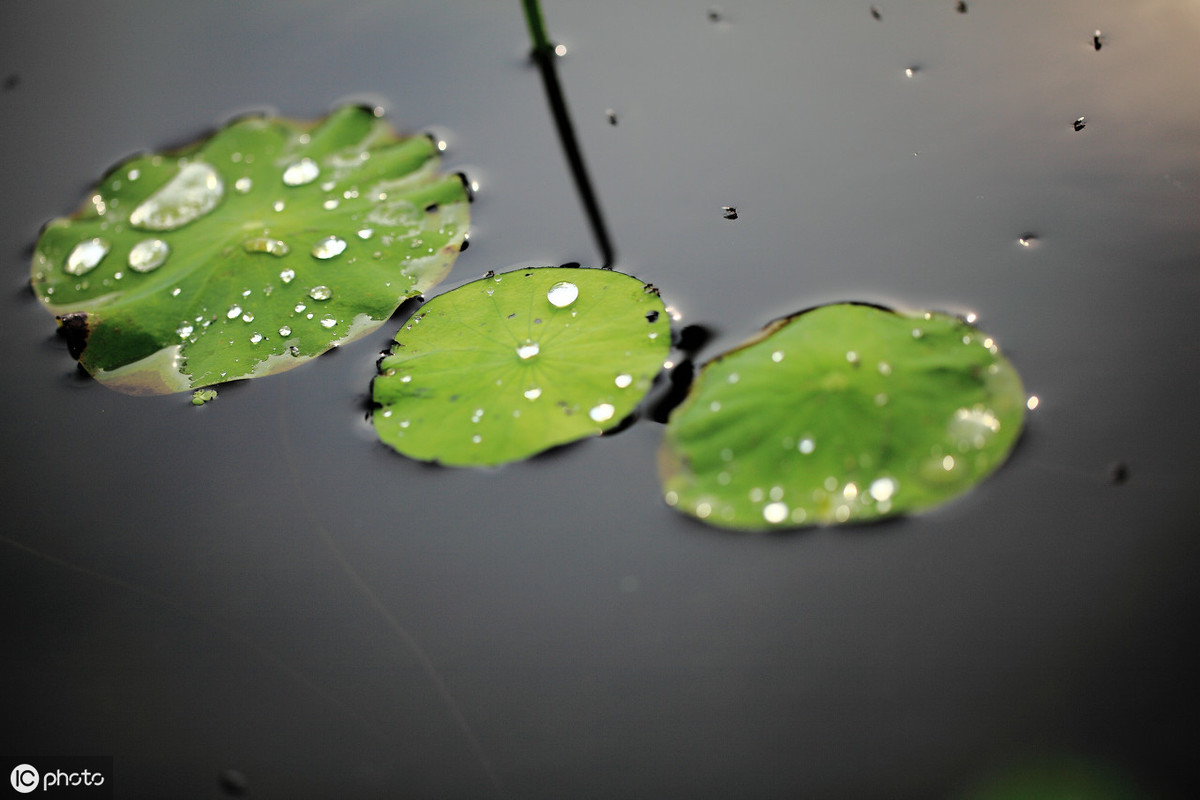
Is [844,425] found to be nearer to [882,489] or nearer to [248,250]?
[882,489]

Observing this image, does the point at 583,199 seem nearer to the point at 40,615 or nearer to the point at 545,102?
the point at 545,102

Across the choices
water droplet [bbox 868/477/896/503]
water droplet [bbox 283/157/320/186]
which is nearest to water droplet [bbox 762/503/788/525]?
water droplet [bbox 868/477/896/503]

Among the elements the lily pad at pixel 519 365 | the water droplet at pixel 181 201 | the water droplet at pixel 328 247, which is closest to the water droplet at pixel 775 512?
the lily pad at pixel 519 365

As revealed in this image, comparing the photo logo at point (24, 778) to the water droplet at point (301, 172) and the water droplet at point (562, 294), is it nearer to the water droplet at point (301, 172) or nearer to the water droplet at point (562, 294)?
the water droplet at point (562, 294)

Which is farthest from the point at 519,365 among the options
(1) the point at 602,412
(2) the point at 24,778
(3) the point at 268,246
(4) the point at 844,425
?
(2) the point at 24,778

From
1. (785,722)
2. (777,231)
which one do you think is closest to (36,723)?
(785,722)

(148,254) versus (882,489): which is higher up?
(148,254)

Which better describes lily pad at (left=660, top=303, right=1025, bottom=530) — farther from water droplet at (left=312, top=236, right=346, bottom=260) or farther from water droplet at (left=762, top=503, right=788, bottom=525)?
water droplet at (left=312, top=236, right=346, bottom=260)
